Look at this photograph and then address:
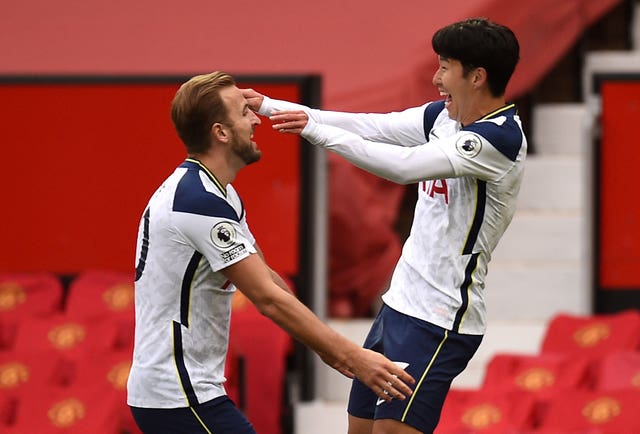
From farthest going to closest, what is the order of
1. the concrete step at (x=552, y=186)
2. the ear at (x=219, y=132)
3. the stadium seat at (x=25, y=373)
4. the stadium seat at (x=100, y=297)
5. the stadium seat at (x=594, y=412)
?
the concrete step at (x=552, y=186) < the stadium seat at (x=100, y=297) < the stadium seat at (x=25, y=373) < the stadium seat at (x=594, y=412) < the ear at (x=219, y=132)

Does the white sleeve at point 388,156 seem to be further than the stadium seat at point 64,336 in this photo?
No

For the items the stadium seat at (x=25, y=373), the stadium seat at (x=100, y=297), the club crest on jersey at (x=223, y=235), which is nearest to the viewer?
the club crest on jersey at (x=223, y=235)

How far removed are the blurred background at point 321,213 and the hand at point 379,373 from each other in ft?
6.43

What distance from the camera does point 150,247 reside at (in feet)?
12.2

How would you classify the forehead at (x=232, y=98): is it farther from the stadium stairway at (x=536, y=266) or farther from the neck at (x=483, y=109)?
the stadium stairway at (x=536, y=266)

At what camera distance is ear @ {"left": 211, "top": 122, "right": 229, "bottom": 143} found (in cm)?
379

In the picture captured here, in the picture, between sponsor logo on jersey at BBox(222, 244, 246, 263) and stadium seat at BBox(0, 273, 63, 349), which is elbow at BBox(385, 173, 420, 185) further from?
stadium seat at BBox(0, 273, 63, 349)

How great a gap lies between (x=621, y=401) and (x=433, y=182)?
191cm

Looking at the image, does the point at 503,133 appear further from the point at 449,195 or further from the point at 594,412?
the point at 594,412

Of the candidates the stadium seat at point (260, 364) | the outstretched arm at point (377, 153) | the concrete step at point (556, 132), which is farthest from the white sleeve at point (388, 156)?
the concrete step at point (556, 132)

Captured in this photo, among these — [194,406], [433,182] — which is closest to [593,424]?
[433,182]

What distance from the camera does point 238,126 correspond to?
382cm

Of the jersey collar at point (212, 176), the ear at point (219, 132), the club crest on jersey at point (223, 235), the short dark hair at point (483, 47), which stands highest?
the short dark hair at point (483, 47)

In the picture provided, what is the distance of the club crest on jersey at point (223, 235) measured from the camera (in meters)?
3.66
